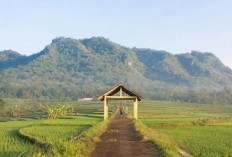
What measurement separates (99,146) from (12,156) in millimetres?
4316

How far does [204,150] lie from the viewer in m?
17.5

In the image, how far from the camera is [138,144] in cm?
1866

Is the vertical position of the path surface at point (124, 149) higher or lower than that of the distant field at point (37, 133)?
higher

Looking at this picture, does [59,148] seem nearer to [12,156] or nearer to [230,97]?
[12,156]

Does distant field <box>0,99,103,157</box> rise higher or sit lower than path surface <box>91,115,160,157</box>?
lower

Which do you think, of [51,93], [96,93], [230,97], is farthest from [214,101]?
[51,93]

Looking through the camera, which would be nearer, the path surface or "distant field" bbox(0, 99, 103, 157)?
the path surface

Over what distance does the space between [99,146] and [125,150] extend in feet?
5.83

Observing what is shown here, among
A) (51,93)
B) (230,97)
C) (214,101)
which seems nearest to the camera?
(214,101)

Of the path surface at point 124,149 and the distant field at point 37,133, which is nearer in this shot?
the path surface at point 124,149

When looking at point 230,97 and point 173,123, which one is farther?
point 230,97

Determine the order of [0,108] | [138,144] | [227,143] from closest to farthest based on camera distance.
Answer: [138,144] → [227,143] → [0,108]

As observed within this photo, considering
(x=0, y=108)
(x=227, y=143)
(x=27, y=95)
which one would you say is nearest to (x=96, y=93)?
(x=27, y=95)

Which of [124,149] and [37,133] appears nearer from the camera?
[124,149]
